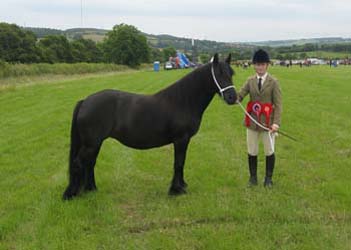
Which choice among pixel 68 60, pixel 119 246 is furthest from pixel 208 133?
pixel 68 60

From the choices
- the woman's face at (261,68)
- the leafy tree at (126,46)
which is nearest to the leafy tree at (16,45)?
the leafy tree at (126,46)

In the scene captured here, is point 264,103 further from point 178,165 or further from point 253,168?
point 178,165

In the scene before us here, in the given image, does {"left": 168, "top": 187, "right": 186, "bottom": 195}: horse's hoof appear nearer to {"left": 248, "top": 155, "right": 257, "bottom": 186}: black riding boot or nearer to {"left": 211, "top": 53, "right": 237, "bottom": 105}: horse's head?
{"left": 248, "top": 155, "right": 257, "bottom": 186}: black riding boot

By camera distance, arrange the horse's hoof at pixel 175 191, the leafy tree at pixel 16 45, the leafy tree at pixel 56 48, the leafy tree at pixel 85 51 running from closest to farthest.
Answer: the horse's hoof at pixel 175 191, the leafy tree at pixel 16 45, the leafy tree at pixel 56 48, the leafy tree at pixel 85 51

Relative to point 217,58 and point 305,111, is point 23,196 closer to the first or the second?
point 217,58

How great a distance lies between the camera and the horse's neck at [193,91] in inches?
270

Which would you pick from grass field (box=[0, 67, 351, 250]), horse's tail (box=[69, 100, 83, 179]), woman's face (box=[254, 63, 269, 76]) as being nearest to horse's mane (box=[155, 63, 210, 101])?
woman's face (box=[254, 63, 269, 76])

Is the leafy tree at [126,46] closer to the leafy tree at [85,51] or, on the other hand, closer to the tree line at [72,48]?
the tree line at [72,48]

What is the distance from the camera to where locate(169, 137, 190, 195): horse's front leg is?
6.91 m

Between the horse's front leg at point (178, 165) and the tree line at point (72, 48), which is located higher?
the tree line at point (72, 48)

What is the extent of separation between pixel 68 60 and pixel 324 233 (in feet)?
304

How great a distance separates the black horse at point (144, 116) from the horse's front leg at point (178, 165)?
2 centimetres

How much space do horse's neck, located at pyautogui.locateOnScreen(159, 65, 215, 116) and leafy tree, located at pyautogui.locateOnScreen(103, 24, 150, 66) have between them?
317 ft

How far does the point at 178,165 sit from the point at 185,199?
0.59 meters
